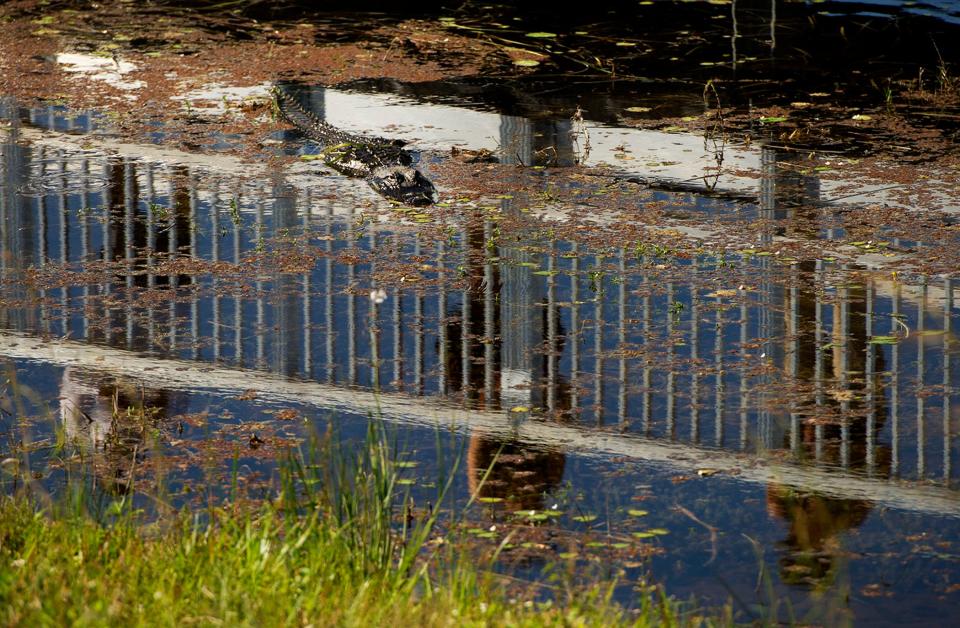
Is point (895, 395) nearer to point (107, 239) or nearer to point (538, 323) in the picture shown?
point (538, 323)

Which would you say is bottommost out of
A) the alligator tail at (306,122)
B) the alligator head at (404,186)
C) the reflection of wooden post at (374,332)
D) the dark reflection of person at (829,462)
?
the dark reflection of person at (829,462)

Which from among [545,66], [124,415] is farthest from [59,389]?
[545,66]

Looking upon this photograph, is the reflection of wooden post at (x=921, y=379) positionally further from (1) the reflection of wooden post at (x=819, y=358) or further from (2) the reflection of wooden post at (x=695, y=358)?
(2) the reflection of wooden post at (x=695, y=358)

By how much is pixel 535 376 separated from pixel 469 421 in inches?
19.3

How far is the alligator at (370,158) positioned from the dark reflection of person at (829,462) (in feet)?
8.23

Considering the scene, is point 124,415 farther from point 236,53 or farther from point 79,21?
point 79,21

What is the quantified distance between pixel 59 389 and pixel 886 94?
637 centimetres

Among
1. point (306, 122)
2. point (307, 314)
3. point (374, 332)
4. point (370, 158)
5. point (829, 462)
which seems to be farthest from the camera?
point (306, 122)

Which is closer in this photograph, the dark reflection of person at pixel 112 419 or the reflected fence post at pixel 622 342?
the dark reflection of person at pixel 112 419

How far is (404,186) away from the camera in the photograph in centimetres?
733

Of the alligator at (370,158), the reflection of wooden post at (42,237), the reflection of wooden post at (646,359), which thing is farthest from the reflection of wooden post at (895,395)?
the reflection of wooden post at (42,237)

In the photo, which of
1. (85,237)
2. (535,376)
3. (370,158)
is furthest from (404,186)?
(535,376)

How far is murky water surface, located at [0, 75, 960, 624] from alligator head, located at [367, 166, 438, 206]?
0.42 feet

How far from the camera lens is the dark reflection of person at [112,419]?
4.35m
